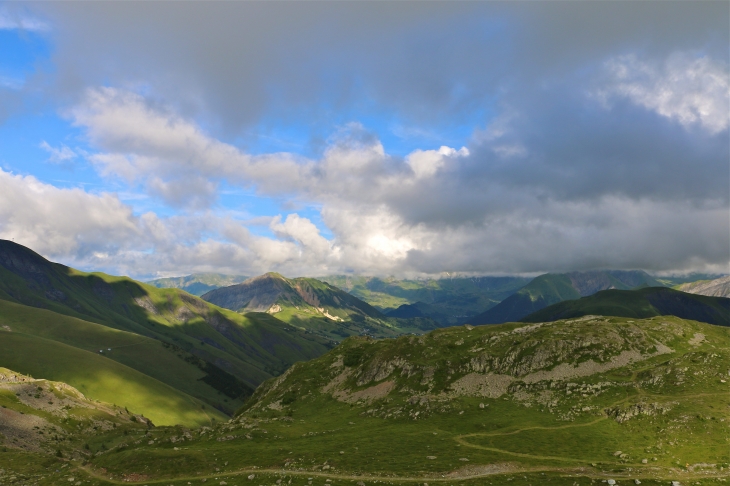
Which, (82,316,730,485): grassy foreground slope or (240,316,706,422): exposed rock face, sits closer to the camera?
(82,316,730,485): grassy foreground slope

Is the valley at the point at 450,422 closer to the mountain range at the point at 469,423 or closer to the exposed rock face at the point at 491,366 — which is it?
the mountain range at the point at 469,423

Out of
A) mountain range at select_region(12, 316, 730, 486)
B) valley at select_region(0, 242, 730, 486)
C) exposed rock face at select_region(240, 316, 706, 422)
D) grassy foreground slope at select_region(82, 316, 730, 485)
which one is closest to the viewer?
grassy foreground slope at select_region(82, 316, 730, 485)

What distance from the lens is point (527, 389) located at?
10669 centimetres

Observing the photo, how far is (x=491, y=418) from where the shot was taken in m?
90.9

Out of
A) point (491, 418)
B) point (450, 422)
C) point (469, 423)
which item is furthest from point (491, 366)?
point (469, 423)

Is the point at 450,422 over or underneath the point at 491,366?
underneath

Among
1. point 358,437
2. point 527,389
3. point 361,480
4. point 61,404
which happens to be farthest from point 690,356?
point 61,404

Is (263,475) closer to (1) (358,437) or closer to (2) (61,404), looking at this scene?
(1) (358,437)

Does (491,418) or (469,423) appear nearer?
(469,423)

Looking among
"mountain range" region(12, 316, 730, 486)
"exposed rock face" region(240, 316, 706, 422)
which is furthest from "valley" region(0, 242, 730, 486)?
"exposed rock face" region(240, 316, 706, 422)

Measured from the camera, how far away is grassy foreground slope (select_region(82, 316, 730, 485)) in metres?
62.1

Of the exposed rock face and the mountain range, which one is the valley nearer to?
the mountain range

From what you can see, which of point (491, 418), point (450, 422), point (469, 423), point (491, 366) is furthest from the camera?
point (491, 366)

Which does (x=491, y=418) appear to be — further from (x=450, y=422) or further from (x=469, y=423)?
(x=450, y=422)
